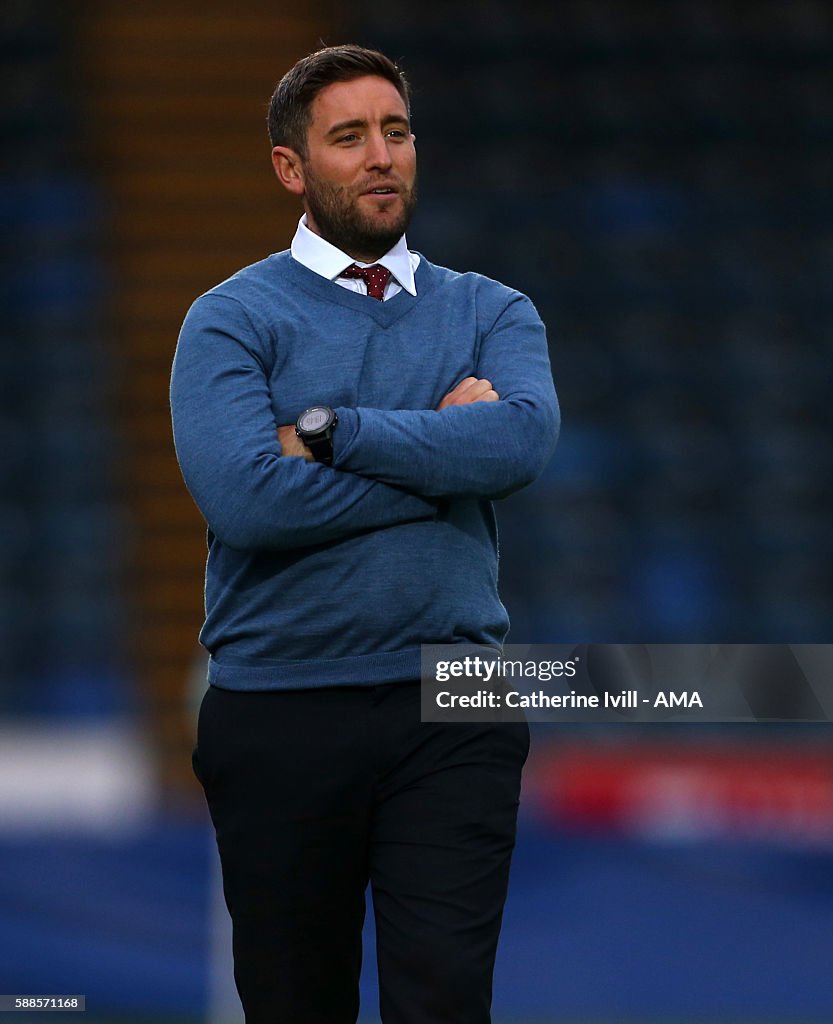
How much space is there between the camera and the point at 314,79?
192cm

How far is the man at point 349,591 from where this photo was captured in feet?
5.88

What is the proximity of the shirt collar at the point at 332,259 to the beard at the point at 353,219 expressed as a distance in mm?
12

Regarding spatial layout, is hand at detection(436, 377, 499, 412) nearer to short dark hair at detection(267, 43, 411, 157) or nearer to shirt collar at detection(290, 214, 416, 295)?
shirt collar at detection(290, 214, 416, 295)

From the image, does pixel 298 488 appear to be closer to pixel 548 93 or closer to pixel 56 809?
pixel 56 809

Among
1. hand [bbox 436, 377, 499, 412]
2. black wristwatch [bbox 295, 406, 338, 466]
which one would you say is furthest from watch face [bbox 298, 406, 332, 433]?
hand [bbox 436, 377, 499, 412]

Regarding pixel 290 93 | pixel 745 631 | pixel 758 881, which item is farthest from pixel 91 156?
pixel 290 93

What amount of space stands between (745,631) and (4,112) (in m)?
3.44

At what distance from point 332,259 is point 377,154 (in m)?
0.14

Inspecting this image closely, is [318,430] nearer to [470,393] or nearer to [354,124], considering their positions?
[470,393]

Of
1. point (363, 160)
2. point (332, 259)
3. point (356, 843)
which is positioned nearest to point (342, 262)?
point (332, 259)

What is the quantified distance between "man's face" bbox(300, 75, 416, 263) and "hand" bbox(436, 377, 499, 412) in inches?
7.8

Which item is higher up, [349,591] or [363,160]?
[363,160]

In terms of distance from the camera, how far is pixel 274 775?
182 cm

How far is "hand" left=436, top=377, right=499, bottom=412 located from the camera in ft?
6.18
